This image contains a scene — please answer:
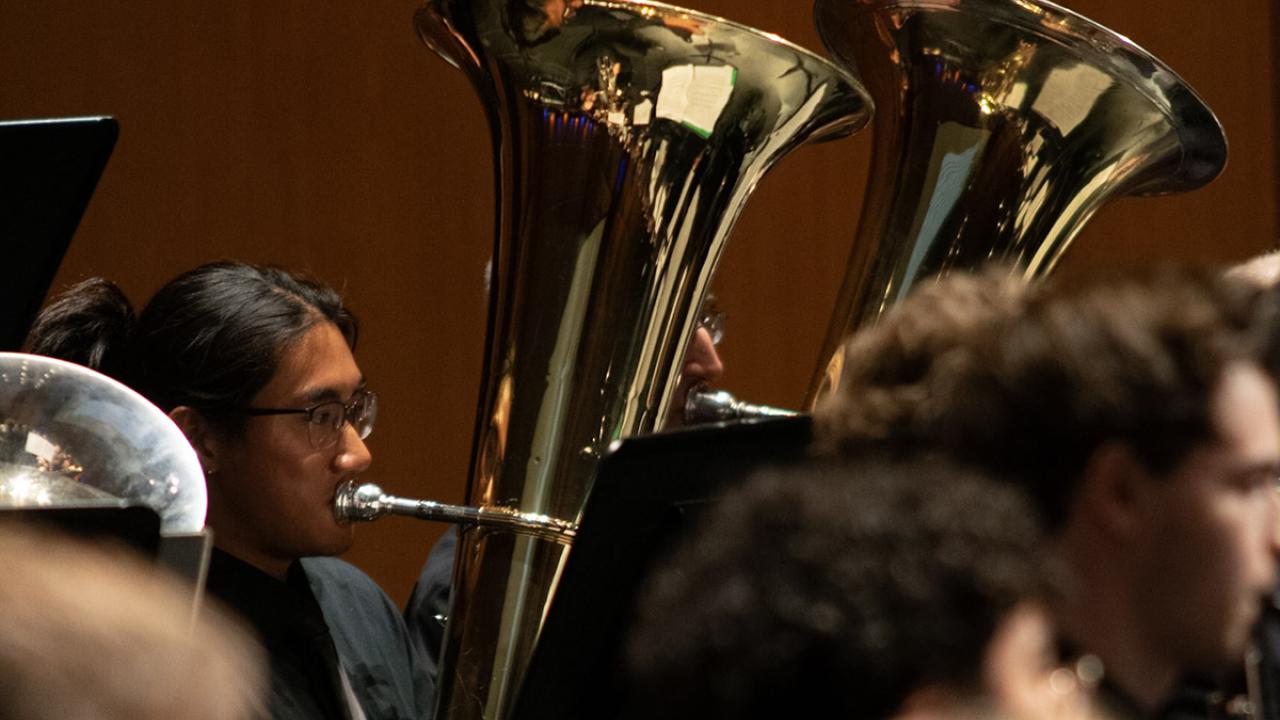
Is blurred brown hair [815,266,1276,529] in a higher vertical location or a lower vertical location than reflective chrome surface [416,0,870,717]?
higher

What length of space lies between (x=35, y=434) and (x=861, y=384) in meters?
0.58

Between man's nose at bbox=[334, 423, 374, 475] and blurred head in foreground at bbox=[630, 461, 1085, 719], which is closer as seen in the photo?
blurred head in foreground at bbox=[630, 461, 1085, 719]

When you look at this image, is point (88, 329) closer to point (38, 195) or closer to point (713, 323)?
point (38, 195)

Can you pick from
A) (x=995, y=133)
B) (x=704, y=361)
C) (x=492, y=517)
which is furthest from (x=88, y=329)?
(x=995, y=133)

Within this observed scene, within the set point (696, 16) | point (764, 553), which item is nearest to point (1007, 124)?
point (696, 16)

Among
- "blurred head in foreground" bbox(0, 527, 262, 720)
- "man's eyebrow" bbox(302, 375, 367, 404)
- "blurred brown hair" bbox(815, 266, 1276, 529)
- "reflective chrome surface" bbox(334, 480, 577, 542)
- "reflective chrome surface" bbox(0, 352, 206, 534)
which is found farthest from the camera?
"man's eyebrow" bbox(302, 375, 367, 404)

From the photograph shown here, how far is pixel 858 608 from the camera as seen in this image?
0.64m

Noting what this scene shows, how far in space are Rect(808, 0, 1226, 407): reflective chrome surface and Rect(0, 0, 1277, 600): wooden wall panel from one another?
1179mm

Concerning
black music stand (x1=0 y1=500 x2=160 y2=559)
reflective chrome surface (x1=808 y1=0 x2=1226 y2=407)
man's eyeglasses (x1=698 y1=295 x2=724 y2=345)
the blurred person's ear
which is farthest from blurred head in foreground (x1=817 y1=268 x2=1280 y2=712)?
man's eyeglasses (x1=698 y1=295 x2=724 y2=345)

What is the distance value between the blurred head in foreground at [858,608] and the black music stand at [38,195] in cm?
57

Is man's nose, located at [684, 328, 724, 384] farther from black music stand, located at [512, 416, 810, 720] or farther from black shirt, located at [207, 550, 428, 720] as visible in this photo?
black music stand, located at [512, 416, 810, 720]

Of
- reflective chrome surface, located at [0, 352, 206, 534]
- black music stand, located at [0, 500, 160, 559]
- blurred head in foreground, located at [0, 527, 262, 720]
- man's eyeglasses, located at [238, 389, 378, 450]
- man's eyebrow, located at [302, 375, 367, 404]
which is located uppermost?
blurred head in foreground, located at [0, 527, 262, 720]

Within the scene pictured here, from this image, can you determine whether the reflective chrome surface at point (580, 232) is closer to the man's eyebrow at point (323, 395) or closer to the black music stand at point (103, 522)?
the man's eyebrow at point (323, 395)

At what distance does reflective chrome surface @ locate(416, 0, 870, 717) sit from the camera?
1.39m
